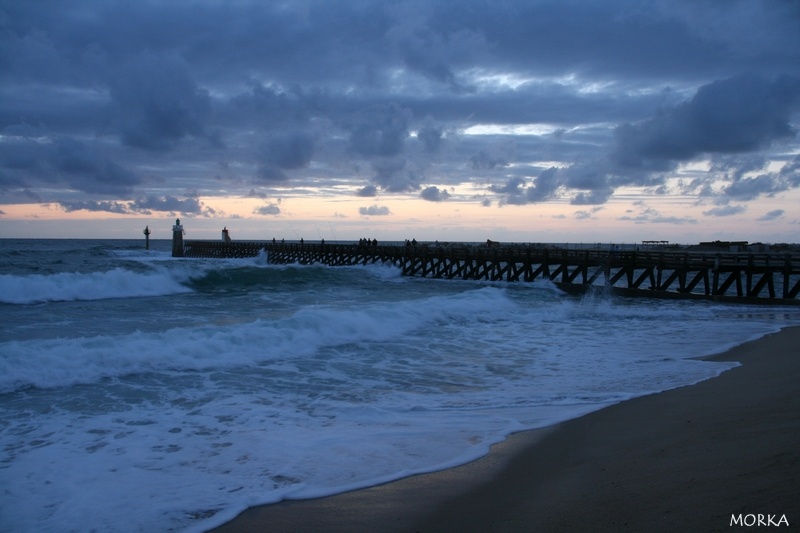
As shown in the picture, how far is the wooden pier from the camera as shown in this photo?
26.0 metres

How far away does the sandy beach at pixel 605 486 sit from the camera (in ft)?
Answer: 13.2

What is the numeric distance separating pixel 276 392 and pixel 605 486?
5570 mm

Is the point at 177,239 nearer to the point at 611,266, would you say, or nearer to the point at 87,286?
the point at 87,286

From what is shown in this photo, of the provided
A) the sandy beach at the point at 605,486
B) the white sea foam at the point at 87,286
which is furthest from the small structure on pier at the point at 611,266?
the sandy beach at the point at 605,486

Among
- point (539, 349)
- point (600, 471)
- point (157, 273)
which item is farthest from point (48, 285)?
point (600, 471)

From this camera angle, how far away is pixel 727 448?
5.32 m

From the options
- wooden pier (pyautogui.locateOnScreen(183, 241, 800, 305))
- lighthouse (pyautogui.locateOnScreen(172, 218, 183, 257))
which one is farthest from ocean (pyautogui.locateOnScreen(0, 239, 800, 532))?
lighthouse (pyautogui.locateOnScreen(172, 218, 183, 257))

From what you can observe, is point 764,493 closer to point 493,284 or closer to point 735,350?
point 735,350

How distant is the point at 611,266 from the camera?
30734mm

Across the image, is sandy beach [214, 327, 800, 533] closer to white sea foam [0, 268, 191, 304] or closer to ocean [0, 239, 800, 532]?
ocean [0, 239, 800, 532]

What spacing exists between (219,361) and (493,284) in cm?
2538

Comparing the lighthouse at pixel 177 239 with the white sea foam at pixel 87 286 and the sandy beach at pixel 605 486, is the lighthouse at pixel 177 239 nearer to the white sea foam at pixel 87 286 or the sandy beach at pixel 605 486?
the white sea foam at pixel 87 286

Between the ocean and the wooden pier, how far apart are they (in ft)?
16.5

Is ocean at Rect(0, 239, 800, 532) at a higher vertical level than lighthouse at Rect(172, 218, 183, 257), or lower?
lower
